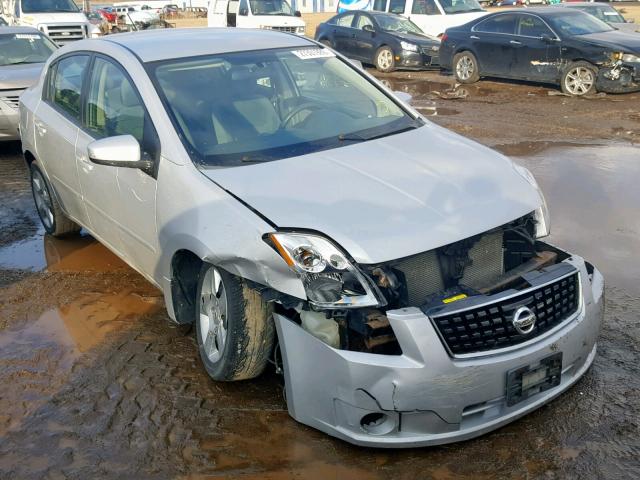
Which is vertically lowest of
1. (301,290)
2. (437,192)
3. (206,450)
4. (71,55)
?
(206,450)

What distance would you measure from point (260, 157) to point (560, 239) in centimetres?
309

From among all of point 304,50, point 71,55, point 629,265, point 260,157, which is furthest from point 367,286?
point 71,55

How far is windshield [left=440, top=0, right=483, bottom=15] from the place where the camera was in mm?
19031

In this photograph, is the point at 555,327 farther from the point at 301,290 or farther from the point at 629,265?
the point at 629,265

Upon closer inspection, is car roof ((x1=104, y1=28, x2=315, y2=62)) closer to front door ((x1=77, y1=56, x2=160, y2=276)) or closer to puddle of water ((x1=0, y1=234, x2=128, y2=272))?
front door ((x1=77, y1=56, x2=160, y2=276))

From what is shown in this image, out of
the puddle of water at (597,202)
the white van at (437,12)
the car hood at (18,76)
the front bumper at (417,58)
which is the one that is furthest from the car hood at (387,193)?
the white van at (437,12)

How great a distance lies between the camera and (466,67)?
50.1 feet

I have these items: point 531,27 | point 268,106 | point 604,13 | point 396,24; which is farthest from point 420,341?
point 396,24

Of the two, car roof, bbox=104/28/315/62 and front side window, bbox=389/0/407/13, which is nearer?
car roof, bbox=104/28/315/62

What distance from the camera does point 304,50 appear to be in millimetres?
4973

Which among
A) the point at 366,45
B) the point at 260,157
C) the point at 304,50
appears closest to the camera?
the point at 260,157

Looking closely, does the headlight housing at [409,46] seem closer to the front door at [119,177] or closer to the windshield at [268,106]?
the windshield at [268,106]

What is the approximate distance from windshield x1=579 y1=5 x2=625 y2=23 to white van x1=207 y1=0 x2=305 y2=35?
7882mm

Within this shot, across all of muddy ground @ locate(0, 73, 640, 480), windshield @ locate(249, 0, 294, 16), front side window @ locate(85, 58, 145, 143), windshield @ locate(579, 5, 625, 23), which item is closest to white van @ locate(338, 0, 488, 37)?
windshield @ locate(579, 5, 625, 23)
